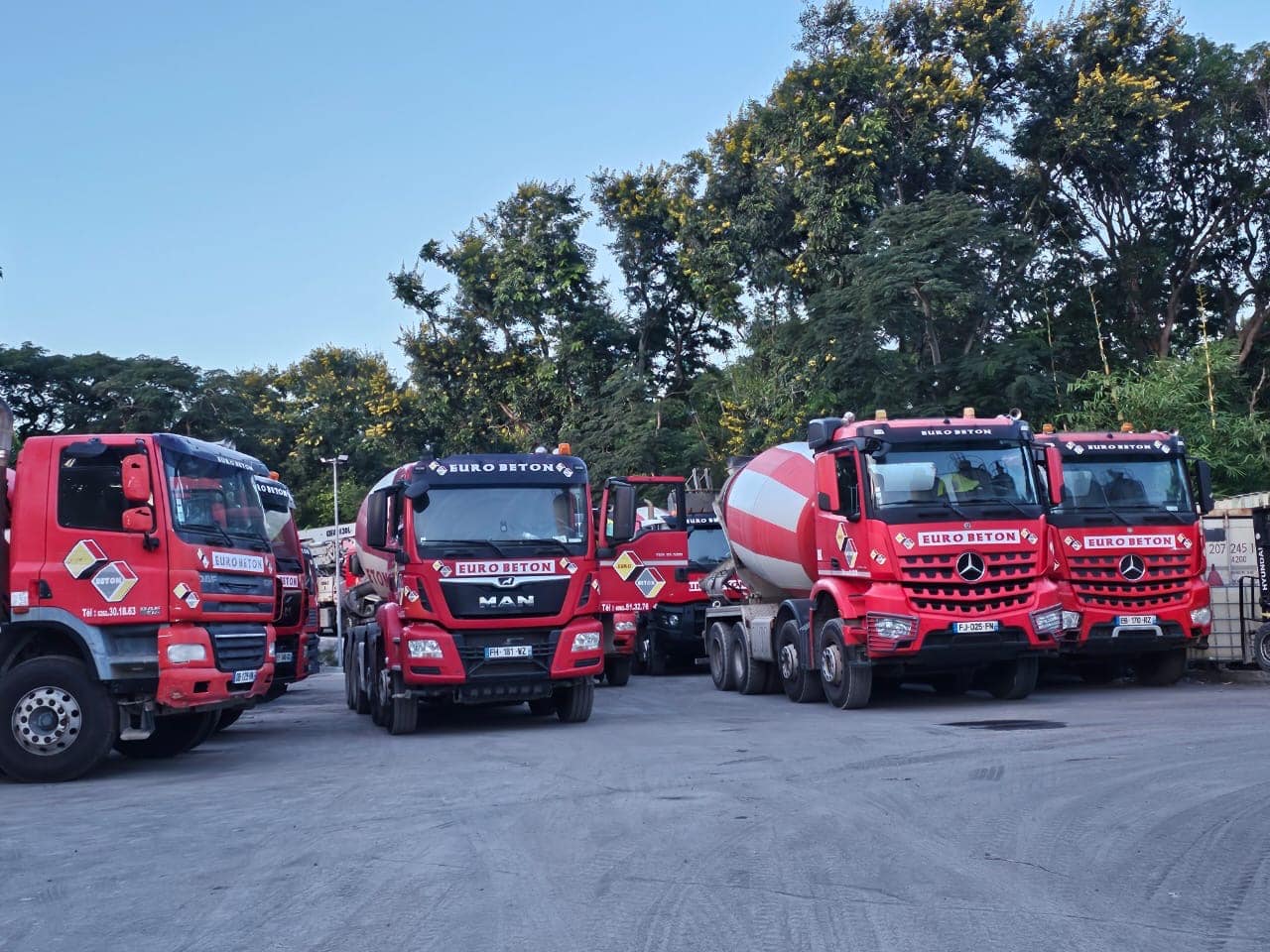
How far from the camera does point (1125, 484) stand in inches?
690

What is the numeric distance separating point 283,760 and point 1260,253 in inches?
1124

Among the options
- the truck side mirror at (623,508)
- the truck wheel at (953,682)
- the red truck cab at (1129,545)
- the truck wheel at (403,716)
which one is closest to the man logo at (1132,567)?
the red truck cab at (1129,545)

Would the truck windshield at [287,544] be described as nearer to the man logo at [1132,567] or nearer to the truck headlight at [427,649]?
the truck headlight at [427,649]

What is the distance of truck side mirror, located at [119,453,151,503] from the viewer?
11680 millimetres

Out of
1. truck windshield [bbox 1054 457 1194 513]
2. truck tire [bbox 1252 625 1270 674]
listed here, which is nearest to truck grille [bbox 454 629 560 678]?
truck windshield [bbox 1054 457 1194 513]

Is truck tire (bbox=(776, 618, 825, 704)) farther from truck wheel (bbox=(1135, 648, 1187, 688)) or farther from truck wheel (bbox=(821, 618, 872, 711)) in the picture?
truck wheel (bbox=(1135, 648, 1187, 688))

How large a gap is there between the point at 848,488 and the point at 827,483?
50 centimetres

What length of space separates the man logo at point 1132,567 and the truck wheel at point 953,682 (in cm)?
223

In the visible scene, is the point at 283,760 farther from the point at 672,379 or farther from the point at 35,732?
the point at 672,379

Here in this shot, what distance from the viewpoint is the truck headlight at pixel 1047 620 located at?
15438 mm

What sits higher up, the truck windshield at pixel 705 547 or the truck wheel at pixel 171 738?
the truck windshield at pixel 705 547

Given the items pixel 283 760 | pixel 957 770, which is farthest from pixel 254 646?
pixel 957 770

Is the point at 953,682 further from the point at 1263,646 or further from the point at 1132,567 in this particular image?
the point at 1263,646

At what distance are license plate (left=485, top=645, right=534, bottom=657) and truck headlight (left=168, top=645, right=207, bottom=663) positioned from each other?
337 centimetres
